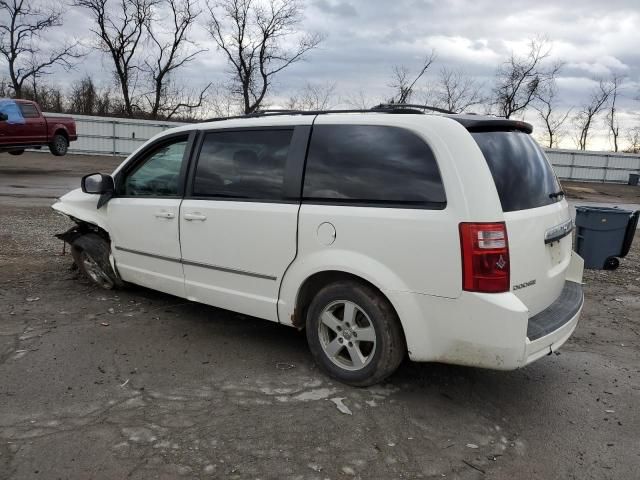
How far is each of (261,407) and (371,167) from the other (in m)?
1.58

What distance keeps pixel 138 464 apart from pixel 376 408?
4.50ft

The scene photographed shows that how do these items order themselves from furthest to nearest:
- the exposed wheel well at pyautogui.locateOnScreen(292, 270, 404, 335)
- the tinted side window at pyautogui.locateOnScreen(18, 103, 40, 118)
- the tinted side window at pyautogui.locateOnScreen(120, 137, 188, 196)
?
the tinted side window at pyautogui.locateOnScreen(18, 103, 40, 118)
the tinted side window at pyautogui.locateOnScreen(120, 137, 188, 196)
the exposed wheel well at pyautogui.locateOnScreen(292, 270, 404, 335)

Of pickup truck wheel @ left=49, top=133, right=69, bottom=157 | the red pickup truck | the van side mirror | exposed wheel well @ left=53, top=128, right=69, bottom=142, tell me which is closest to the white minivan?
the van side mirror

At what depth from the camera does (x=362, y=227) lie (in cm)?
328

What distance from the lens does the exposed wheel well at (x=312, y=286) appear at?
345 centimetres

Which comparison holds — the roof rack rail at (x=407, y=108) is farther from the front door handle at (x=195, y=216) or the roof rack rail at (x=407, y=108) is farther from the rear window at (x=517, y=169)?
the front door handle at (x=195, y=216)

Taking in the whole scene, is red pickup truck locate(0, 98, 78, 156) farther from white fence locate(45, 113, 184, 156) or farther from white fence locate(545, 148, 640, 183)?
white fence locate(545, 148, 640, 183)

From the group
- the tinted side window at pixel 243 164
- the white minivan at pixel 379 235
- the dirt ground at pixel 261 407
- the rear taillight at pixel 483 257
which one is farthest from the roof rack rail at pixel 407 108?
the dirt ground at pixel 261 407

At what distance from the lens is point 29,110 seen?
59.0ft

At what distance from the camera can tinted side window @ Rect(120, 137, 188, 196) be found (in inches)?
177

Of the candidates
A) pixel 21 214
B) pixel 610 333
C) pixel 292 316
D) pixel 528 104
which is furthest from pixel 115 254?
pixel 528 104

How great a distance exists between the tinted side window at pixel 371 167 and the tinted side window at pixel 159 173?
1.39 metres

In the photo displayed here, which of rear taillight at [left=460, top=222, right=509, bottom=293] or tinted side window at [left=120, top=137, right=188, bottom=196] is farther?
tinted side window at [left=120, top=137, right=188, bottom=196]

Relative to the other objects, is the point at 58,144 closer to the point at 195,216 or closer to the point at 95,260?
the point at 95,260
